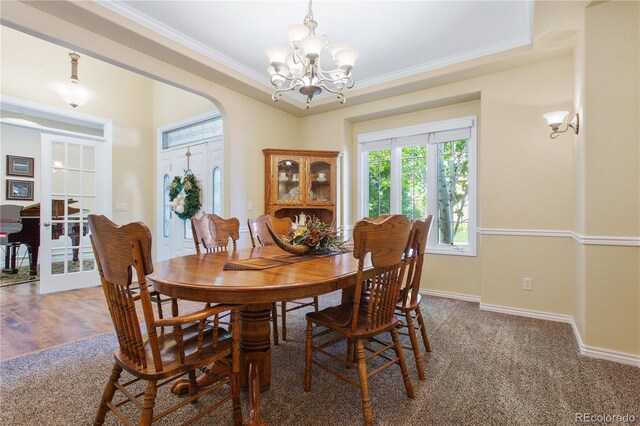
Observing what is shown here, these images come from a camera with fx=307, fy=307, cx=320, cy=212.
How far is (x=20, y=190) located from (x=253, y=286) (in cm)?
703

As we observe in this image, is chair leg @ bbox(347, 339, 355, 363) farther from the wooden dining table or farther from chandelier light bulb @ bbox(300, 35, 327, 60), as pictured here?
chandelier light bulb @ bbox(300, 35, 327, 60)

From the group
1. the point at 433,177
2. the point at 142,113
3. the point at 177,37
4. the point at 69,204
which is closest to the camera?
the point at 177,37

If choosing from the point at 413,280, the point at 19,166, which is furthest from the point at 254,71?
the point at 19,166

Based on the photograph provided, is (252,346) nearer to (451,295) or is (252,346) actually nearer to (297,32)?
(297,32)

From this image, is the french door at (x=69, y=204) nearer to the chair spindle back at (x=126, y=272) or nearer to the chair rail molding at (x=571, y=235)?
the chair spindle back at (x=126, y=272)

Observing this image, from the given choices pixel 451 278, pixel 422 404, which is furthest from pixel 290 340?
pixel 451 278

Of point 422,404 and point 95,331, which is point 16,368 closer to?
point 95,331

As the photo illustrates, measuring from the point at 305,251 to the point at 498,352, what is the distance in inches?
65.1

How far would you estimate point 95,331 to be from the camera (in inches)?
111

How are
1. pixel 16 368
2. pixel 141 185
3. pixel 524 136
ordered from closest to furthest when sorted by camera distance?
pixel 16 368 < pixel 524 136 < pixel 141 185

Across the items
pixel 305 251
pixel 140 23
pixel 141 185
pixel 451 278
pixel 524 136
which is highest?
pixel 140 23

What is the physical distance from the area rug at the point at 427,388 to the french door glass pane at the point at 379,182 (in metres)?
2.18

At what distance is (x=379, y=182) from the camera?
4.47 metres

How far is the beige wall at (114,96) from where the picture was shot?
3.94 meters
